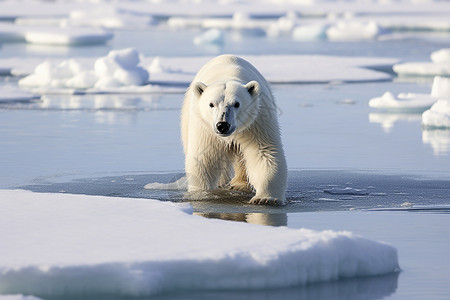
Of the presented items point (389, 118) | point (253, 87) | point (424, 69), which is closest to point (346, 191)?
point (253, 87)

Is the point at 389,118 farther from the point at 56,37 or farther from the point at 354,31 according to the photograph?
the point at 354,31

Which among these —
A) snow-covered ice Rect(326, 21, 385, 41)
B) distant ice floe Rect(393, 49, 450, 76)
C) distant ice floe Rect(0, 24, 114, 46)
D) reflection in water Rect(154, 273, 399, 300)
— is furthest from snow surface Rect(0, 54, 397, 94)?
reflection in water Rect(154, 273, 399, 300)

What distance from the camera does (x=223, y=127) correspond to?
496 cm

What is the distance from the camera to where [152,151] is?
7477 millimetres

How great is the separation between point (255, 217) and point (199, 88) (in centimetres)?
89

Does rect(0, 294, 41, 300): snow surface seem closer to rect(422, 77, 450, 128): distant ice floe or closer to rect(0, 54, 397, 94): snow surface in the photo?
rect(422, 77, 450, 128): distant ice floe

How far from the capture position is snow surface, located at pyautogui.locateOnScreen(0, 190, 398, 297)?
3.18 m

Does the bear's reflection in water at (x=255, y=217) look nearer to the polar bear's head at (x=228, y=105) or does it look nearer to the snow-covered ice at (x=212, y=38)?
the polar bear's head at (x=228, y=105)

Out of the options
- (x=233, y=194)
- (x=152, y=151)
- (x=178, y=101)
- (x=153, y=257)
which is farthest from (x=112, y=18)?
(x=153, y=257)

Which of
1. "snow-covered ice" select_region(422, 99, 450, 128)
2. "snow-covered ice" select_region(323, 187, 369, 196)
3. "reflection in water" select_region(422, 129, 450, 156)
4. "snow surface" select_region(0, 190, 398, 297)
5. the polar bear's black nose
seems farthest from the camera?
"snow-covered ice" select_region(422, 99, 450, 128)

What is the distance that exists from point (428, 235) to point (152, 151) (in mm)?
3489

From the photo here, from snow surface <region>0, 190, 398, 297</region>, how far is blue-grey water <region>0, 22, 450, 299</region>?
0.22 ft

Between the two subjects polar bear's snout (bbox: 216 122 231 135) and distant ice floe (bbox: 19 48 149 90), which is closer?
polar bear's snout (bbox: 216 122 231 135)

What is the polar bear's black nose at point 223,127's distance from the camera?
4.95 metres
